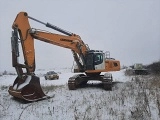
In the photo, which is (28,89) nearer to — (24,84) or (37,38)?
(24,84)

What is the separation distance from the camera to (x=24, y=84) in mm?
12867

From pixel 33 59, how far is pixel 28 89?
192 cm

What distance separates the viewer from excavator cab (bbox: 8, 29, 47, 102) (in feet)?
41.4

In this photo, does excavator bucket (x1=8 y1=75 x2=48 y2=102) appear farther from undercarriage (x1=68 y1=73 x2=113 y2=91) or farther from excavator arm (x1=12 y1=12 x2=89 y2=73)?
undercarriage (x1=68 y1=73 x2=113 y2=91)

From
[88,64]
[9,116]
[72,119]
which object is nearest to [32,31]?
[88,64]

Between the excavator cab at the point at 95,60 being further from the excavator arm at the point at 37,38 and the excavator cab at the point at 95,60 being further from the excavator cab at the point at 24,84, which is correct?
the excavator cab at the point at 24,84

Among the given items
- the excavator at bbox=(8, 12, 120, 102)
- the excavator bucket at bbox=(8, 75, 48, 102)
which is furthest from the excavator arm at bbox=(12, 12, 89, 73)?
the excavator bucket at bbox=(8, 75, 48, 102)

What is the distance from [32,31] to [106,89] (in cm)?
579

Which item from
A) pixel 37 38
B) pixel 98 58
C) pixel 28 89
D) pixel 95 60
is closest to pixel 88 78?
pixel 95 60

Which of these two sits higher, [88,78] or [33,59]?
[33,59]

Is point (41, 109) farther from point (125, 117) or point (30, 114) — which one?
point (125, 117)

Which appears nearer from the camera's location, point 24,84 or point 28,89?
point 28,89

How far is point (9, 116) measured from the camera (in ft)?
31.8

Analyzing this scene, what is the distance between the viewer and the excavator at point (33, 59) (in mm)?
13023
